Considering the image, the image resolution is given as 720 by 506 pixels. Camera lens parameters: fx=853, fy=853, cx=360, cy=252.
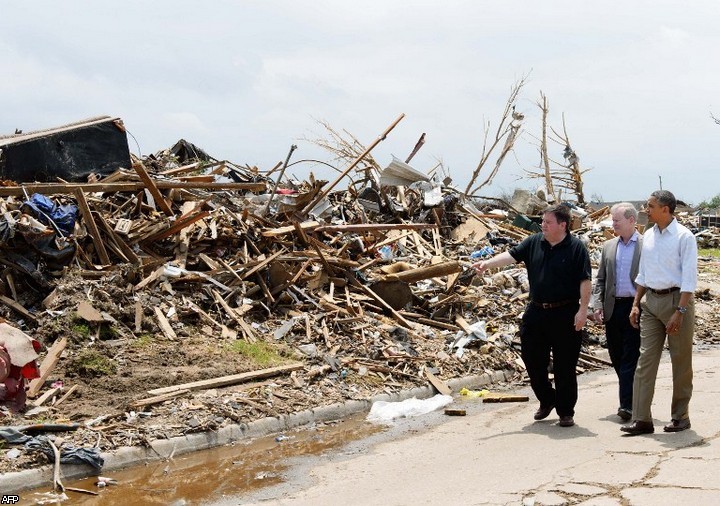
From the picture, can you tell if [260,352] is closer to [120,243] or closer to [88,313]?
[88,313]

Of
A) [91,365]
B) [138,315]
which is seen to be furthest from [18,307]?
[91,365]

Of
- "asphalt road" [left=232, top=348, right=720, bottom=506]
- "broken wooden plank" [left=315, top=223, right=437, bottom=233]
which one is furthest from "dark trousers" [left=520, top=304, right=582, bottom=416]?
"broken wooden plank" [left=315, top=223, right=437, bottom=233]

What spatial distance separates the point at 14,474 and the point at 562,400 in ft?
16.5

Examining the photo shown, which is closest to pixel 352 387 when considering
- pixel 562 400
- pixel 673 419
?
pixel 562 400

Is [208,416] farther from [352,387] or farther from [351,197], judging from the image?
[351,197]

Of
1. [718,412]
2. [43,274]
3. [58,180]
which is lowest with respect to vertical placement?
[718,412]

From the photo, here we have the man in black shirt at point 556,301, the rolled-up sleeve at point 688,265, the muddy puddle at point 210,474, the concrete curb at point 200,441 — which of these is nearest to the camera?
the muddy puddle at point 210,474

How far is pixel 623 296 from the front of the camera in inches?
334

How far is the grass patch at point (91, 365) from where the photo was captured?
31.8 feet

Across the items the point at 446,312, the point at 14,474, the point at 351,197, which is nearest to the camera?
the point at 14,474

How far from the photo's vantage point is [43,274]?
11.7 m

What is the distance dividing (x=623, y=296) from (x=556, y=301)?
2.54 ft

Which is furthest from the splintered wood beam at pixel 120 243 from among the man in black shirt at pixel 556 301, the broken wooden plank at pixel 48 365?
the man in black shirt at pixel 556 301

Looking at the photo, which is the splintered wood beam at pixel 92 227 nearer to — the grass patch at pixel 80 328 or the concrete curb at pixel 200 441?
the grass patch at pixel 80 328
